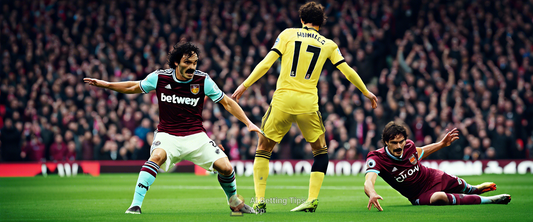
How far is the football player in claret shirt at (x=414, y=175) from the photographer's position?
7445 mm

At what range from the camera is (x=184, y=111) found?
23.0 ft

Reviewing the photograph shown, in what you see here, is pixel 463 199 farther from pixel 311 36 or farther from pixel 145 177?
pixel 145 177

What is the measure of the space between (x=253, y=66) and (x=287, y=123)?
40.1ft

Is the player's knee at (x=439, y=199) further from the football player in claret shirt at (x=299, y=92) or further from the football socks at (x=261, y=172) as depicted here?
the football socks at (x=261, y=172)

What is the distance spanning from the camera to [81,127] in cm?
1859

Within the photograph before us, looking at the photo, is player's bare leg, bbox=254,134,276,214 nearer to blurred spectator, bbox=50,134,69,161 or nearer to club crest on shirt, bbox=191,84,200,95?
club crest on shirt, bbox=191,84,200,95

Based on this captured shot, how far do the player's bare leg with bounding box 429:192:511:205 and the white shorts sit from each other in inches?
115

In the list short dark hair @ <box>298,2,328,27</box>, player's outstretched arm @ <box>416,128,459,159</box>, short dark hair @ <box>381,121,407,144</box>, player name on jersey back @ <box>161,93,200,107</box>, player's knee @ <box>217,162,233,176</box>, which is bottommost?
player's knee @ <box>217,162,233,176</box>

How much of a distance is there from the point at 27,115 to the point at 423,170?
1497 cm

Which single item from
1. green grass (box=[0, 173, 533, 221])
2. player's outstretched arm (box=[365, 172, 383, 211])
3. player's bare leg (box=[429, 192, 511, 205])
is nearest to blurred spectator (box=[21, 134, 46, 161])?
green grass (box=[0, 173, 533, 221])

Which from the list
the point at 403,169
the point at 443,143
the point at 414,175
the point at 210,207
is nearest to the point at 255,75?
the point at 210,207

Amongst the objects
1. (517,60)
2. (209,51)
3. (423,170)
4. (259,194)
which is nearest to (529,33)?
(517,60)

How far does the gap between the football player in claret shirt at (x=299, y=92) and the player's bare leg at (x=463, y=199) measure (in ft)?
5.22

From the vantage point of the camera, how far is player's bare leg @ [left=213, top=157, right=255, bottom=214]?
6793 millimetres
